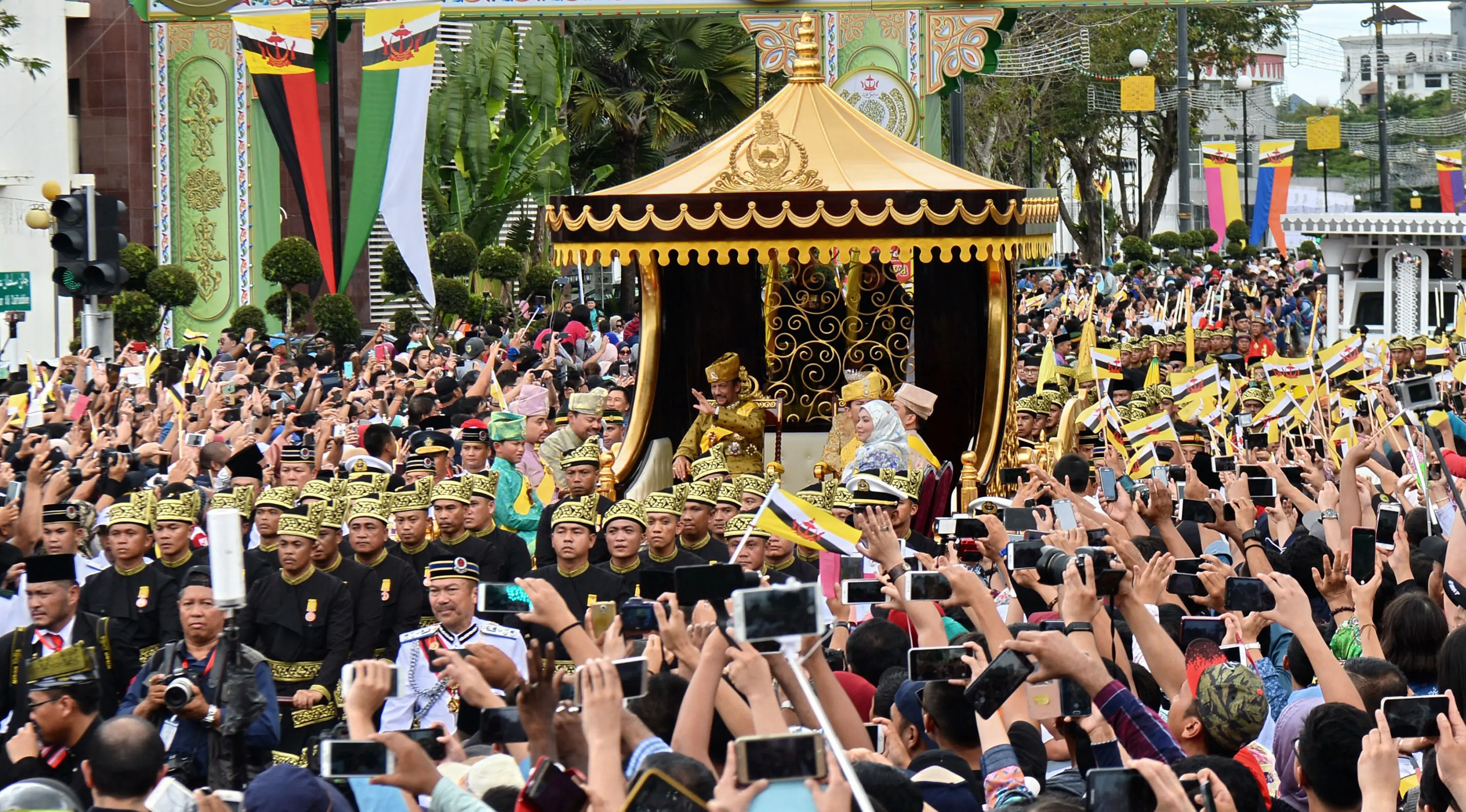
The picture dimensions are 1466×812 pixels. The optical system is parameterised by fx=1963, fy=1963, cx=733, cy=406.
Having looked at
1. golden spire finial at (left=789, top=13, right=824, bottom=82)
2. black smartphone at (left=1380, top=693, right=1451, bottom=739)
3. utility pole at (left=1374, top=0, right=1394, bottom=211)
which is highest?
utility pole at (left=1374, top=0, right=1394, bottom=211)

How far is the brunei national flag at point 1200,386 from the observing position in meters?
14.1

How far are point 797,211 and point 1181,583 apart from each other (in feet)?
22.7

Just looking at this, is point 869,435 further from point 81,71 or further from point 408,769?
point 81,71

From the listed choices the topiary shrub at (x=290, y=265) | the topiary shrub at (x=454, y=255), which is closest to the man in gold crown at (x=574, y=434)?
the topiary shrub at (x=290, y=265)

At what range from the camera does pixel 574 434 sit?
13.9m

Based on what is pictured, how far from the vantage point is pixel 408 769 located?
4.48m

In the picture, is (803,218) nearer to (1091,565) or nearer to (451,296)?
(1091,565)

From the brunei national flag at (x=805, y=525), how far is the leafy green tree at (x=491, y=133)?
86.7ft

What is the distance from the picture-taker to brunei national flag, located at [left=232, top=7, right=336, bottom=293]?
70.5 feet

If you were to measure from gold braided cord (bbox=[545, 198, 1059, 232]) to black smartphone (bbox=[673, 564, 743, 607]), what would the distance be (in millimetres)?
7734

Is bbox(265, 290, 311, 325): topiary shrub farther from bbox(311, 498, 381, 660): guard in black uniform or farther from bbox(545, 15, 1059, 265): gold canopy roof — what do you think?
bbox(311, 498, 381, 660): guard in black uniform

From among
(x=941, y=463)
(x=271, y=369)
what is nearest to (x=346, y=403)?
(x=271, y=369)

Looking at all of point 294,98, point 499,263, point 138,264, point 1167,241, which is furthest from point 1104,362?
point 1167,241

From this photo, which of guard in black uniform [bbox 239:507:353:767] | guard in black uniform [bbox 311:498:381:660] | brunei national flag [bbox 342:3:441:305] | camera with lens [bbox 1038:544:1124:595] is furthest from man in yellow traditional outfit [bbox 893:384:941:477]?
brunei national flag [bbox 342:3:441:305]
